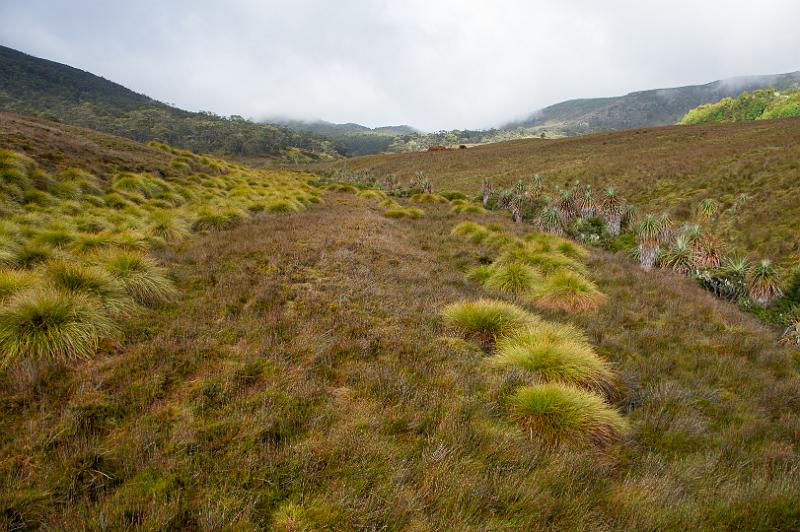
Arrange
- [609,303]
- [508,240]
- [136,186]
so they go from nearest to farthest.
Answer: [609,303] < [508,240] < [136,186]

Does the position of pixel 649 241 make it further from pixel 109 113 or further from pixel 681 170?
pixel 109 113

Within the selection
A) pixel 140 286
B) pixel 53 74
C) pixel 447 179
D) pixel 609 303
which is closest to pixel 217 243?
pixel 140 286

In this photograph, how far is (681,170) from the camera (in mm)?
32344

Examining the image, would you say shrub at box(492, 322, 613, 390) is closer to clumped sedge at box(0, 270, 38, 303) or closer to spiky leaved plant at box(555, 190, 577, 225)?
clumped sedge at box(0, 270, 38, 303)

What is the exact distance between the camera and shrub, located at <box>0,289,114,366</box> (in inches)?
160

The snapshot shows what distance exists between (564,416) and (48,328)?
6.09 meters

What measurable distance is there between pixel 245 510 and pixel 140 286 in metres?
5.14

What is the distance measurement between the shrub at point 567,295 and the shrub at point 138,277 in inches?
313

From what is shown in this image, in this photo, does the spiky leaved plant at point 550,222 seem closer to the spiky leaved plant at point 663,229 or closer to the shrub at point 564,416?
the spiky leaved plant at point 663,229

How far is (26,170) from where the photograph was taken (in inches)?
508

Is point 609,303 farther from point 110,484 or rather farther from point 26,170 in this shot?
point 26,170

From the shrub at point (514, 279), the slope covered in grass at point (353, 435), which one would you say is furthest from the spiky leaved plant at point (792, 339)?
the shrub at point (514, 279)

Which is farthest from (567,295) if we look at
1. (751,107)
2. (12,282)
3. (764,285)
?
(751,107)

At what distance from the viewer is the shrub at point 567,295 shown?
8820 millimetres
